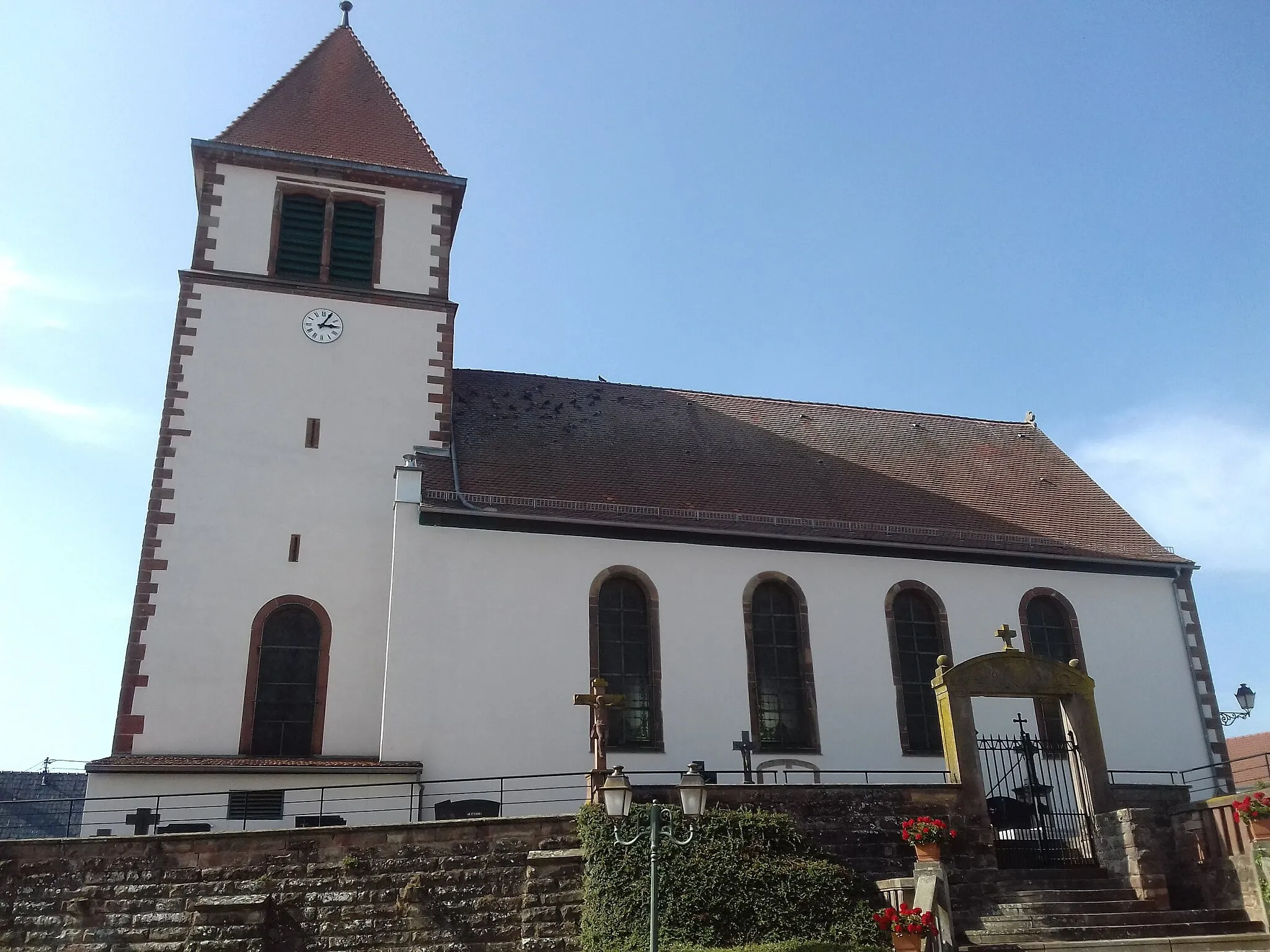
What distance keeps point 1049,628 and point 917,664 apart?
3.19m

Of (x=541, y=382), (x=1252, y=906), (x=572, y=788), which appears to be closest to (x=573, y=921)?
(x=572, y=788)

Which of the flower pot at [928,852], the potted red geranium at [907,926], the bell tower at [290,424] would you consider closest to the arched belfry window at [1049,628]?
the flower pot at [928,852]

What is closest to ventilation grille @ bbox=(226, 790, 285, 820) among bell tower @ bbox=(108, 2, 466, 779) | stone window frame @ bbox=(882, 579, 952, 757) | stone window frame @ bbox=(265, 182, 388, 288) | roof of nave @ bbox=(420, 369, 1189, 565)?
bell tower @ bbox=(108, 2, 466, 779)

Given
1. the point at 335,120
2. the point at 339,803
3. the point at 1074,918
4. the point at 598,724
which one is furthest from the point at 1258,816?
the point at 335,120

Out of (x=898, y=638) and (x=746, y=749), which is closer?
(x=746, y=749)

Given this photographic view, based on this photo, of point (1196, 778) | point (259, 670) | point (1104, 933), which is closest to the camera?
point (1104, 933)

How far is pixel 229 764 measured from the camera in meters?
18.0

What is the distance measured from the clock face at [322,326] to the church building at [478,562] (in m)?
0.05

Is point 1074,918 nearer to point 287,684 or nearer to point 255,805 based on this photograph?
point 255,805

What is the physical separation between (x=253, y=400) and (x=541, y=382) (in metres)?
6.80

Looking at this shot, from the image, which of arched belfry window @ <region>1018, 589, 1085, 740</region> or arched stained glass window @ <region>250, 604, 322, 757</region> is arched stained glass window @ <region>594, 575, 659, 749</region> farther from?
arched belfry window @ <region>1018, 589, 1085, 740</region>

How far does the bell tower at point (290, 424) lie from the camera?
1934 cm

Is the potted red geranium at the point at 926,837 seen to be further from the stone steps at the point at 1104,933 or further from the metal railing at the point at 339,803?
the metal railing at the point at 339,803

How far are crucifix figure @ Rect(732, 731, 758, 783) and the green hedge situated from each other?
4.73 metres
